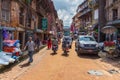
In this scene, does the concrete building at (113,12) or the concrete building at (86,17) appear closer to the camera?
the concrete building at (113,12)

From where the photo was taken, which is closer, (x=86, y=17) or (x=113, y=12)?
(x=113, y=12)

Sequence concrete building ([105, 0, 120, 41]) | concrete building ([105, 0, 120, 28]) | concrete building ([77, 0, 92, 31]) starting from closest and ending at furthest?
concrete building ([105, 0, 120, 41]) → concrete building ([105, 0, 120, 28]) → concrete building ([77, 0, 92, 31])

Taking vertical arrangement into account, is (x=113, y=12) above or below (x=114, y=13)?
above

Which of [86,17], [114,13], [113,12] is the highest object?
[86,17]

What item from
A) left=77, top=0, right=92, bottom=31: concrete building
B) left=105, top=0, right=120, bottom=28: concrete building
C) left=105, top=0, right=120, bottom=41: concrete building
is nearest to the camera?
left=105, top=0, right=120, bottom=41: concrete building

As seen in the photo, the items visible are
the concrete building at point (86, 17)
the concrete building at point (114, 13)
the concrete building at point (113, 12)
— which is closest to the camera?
the concrete building at point (114, 13)

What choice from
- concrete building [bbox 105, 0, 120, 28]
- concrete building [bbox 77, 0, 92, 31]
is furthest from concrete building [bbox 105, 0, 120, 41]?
concrete building [bbox 77, 0, 92, 31]

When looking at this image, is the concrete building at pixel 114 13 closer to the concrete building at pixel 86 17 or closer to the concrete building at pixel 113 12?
Answer: the concrete building at pixel 113 12

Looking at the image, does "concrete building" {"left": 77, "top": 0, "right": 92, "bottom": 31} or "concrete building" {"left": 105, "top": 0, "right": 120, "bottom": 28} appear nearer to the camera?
"concrete building" {"left": 105, "top": 0, "right": 120, "bottom": 28}

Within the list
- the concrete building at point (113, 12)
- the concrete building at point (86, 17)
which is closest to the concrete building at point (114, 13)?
the concrete building at point (113, 12)

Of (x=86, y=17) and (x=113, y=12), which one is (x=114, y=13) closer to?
(x=113, y=12)

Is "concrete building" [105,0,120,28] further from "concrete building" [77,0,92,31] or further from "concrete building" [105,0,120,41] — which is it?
"concrete building" [77,0,92,31]

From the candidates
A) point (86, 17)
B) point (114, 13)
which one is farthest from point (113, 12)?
point (86, 17)

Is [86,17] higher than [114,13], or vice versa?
[86,17]
